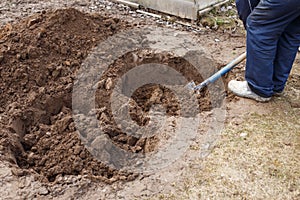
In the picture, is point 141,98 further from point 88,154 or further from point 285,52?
point 285,52

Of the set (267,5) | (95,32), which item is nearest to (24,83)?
(95,32)

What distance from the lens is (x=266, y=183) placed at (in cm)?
326

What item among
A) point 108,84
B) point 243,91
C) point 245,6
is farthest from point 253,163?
point 108,84

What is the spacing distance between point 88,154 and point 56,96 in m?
0.85

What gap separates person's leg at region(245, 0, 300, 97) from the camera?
349cm

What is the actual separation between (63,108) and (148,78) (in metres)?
1.00

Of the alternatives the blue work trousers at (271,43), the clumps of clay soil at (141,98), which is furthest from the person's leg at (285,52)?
the clumps of clay soil at (141,98)

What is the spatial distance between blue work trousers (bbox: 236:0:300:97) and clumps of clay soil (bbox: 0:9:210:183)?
1.90ft

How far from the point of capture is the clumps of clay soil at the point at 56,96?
346cm

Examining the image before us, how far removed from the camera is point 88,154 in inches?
138

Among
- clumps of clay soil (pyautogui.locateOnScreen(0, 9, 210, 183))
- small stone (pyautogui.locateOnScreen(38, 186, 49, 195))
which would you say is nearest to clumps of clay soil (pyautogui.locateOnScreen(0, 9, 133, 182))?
clumps of clay soil (pyautogui.locateOnScreen(0, 9, 210, 183))

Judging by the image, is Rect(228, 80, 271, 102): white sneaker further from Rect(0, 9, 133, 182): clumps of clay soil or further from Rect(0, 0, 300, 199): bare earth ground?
Rect(0, 9, 133, 182): clumps of clay soil

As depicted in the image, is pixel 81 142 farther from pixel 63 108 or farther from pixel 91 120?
pixel 63 108

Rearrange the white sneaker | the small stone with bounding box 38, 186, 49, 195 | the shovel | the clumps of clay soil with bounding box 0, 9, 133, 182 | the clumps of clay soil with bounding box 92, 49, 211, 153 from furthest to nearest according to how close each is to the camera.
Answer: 1. the shovel
2. the white sneaker
3. the clumps of clay soil with bounding box 92, 49, 211, 153
4. the clumps of clay soil with bounding box 0, 9, 133, 182
5. the small stone with bounding box 38, 186, 49, 195
